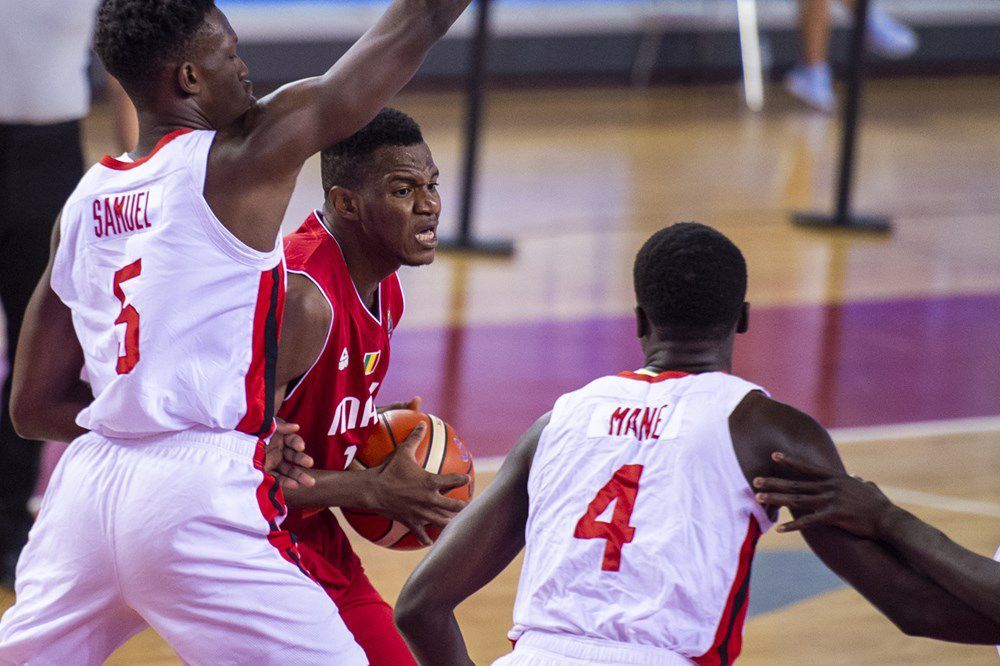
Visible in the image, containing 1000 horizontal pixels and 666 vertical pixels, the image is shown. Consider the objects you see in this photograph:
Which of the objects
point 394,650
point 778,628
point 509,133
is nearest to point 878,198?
point 509,133

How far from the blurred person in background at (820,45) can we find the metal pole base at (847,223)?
2889 mm

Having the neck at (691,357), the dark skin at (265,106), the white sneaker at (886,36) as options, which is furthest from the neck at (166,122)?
the white sneaker at (886,36)

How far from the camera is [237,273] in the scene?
2.79 meters

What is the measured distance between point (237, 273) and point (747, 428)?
3.17ft

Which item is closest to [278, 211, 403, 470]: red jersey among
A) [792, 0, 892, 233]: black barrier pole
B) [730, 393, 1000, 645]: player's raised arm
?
[730, 393, 1000, 645]: player's raised arm

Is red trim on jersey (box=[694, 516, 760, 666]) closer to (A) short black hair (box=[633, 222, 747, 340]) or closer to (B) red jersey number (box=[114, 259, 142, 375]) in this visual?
(A) short black hair (box=[633, 222, 747, 340])

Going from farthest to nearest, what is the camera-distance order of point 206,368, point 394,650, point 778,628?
1. point 778,628
2. point 394,650
3. point 206,368

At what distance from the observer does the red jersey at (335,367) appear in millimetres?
3277

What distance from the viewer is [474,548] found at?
286 cm

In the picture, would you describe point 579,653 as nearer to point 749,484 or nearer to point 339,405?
point 749,484

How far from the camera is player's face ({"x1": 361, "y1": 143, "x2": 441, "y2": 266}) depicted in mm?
3422

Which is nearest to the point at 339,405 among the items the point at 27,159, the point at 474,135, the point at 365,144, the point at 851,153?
the point at 365,144

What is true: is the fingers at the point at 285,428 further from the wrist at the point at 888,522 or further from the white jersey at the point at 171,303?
the wrist at the point at 888,522

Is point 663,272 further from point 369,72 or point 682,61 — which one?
point 682,61
